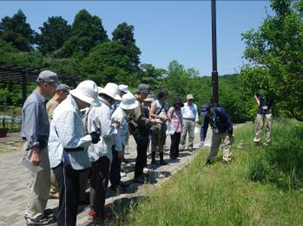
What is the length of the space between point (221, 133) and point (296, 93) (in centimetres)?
246

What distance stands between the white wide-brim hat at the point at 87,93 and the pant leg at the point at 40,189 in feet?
3.33

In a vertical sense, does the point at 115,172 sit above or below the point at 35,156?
below

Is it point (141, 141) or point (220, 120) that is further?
point (220, 120)

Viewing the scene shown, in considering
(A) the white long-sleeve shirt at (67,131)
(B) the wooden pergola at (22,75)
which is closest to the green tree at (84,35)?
(B) the wooden pergola at (22,75)

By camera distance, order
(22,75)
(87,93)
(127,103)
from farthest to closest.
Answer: (22,75), (127,103), (87,93)

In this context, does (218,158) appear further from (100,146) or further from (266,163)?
(100,146)

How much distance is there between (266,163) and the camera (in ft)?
23.8

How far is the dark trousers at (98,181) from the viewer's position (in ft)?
15.8

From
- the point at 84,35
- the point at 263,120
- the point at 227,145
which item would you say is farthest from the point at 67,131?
the point at 84,35

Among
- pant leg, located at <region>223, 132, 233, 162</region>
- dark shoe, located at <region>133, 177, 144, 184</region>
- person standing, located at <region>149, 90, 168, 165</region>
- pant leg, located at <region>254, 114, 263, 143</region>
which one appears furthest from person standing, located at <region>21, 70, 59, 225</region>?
pant leg, located at <region>254, 114, 263, 143</region>

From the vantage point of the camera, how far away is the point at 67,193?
4.04 m

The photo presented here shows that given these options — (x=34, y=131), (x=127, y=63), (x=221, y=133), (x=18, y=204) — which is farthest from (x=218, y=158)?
(x=127, y=63)

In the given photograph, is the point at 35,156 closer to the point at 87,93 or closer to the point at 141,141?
the point at 87,93

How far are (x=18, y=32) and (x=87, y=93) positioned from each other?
229 ft
